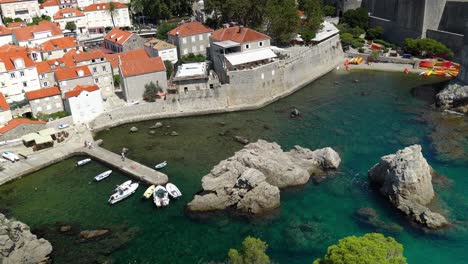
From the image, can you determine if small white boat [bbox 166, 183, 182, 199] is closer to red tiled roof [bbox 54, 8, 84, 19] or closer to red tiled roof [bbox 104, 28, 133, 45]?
red tiled roof [bbox 104, 28, 133, 45]

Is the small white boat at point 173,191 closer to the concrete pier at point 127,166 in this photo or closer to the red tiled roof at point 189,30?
the concrete pier at point 127,166

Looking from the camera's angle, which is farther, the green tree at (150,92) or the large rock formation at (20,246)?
the green tree at (150,92)

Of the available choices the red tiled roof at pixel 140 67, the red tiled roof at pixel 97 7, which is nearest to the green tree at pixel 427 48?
the red tiled roof at pixel 140 67

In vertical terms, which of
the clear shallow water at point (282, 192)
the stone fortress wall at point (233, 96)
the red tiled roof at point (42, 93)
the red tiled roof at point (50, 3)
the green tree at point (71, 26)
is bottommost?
the clear shallow water at point (282, 192)

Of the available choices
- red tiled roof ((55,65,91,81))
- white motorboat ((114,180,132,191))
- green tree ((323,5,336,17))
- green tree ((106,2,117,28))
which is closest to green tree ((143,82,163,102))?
red tiled roof ((55,65,91,81))

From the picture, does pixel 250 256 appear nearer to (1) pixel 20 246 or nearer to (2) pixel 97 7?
(1) pixel 20 246
